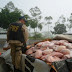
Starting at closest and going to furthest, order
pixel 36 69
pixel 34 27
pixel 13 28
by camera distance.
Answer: pixel 36 69 → pixel 13 28 → pixel 34 27

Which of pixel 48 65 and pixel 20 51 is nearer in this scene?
pixel 48 65

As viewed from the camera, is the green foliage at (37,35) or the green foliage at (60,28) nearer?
the green foliage at (37,35)

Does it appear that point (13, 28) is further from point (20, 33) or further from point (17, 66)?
point (17, 66)

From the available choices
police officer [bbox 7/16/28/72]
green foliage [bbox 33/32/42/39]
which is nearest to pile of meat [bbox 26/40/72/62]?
police officer [bbox 7/16/28/72]

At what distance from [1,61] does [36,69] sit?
2198 millimetres

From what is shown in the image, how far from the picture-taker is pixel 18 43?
14.8ft

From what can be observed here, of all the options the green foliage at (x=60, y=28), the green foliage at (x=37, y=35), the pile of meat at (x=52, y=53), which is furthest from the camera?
the green foliage at (x=60, y=28)

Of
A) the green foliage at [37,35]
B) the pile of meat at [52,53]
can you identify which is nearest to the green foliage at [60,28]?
the green foliage at [37,35]

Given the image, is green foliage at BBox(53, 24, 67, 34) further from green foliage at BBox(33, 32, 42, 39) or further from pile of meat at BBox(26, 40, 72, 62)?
pile of meat at BBox(26, 40, 72, 62)

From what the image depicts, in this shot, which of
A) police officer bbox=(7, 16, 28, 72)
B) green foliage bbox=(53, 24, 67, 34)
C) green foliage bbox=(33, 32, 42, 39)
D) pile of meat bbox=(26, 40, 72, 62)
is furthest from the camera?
green foliage bbox=(53, 24, 67, 34)

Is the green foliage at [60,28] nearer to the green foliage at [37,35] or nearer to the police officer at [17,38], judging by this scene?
the green foliage at [37,35]

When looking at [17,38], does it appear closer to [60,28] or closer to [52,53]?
[52,53]

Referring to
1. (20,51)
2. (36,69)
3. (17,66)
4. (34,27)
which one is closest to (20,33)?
(20,51)

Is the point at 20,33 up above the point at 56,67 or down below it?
above
